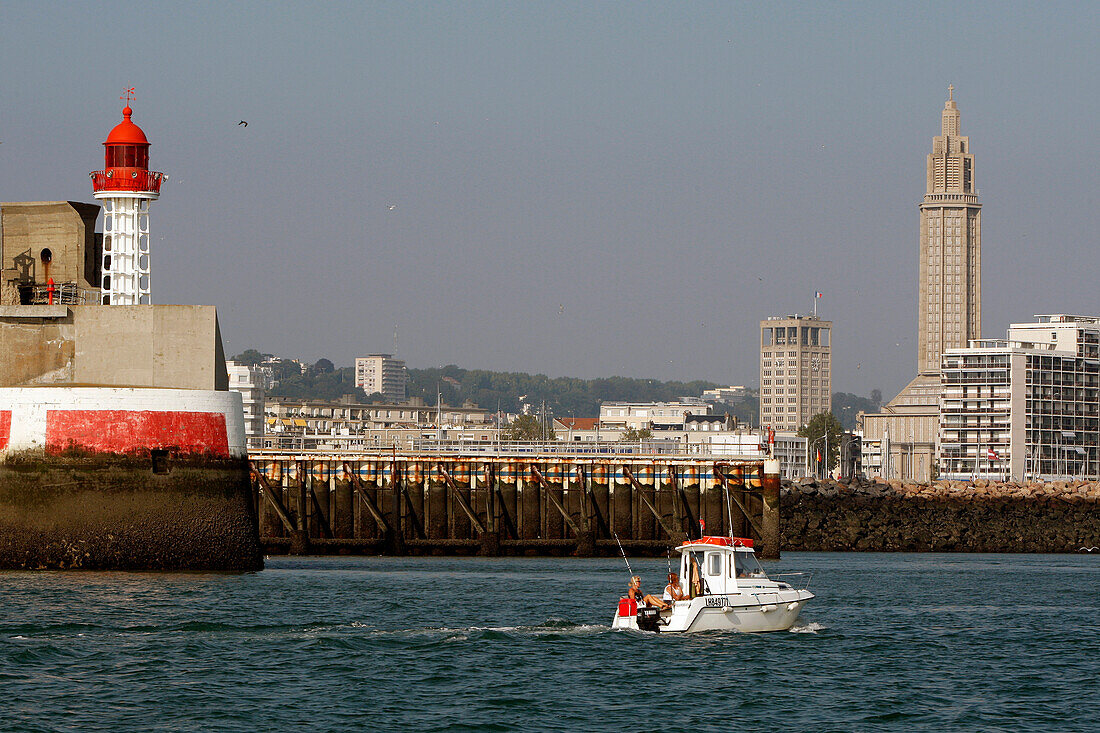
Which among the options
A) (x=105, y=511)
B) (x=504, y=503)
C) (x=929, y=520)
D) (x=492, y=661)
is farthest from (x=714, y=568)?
(x=929, y=520)

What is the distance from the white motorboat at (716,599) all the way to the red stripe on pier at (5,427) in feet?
72.5

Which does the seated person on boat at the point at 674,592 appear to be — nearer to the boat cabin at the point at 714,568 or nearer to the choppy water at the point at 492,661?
the boat cabin at the point at 714,568

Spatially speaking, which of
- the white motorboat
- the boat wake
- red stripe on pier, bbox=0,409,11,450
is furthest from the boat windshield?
red stripe on pier, bbox=0,409,11,450

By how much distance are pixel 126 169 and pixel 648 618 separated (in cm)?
2799

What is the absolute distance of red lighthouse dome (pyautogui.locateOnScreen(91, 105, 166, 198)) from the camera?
208ft

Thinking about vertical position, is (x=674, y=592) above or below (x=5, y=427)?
below

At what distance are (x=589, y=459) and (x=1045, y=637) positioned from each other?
40454 mm

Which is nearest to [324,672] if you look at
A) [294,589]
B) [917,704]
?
[917,704]

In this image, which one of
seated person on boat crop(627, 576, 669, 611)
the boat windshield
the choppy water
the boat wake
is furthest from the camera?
the boat windshield

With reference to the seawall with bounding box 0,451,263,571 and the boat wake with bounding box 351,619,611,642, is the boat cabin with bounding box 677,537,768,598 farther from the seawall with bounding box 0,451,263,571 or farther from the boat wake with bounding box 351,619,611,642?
the seawall with bounding box 0,451,263,571

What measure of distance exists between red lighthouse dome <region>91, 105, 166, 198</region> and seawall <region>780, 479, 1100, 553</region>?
174ft

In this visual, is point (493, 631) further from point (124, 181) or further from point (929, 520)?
point (929, 520)

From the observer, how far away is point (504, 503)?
3504 inches

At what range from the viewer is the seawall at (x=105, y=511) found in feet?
187
